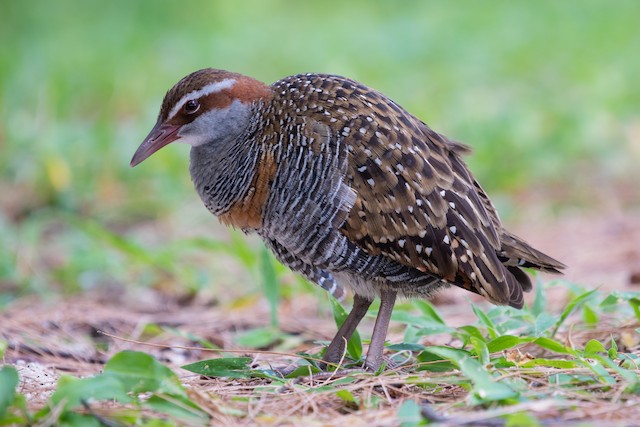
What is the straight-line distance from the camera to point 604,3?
50.6 ft

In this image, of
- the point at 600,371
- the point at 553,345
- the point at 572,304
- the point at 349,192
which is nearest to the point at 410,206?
the point at 349,192

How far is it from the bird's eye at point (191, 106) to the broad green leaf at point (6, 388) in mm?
1717

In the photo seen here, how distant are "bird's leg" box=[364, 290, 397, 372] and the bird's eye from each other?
3.95ft

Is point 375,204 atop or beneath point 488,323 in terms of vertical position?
atop

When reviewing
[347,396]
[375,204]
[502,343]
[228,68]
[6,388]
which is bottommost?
[6,388]

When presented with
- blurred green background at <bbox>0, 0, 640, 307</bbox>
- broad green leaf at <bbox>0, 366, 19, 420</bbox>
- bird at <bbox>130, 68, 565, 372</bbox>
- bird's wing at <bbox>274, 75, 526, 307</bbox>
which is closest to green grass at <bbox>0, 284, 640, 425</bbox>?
broad green leaf at <bbox>0, 366, 19, 420</bbox>

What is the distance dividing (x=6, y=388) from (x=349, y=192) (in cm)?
162

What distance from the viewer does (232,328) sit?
544 centimetres

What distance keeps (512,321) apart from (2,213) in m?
4.67

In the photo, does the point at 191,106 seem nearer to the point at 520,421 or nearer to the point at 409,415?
the point at 409,415

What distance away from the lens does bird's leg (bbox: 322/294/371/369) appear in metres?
4.32

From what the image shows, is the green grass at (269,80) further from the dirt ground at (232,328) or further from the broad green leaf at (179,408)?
the dirt ground at (232,328)

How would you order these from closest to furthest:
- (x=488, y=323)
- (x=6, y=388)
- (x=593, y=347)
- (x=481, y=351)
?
(x=6, y=388)
(x=481, y=351)
(x=593, y=347)
(x=488, y=323)

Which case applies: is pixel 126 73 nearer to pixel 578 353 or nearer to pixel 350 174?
pixel 350 174
